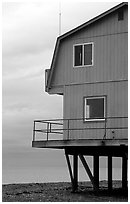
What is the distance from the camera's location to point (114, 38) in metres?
32.0

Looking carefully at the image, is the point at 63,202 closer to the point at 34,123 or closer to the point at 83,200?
the point at 83,200

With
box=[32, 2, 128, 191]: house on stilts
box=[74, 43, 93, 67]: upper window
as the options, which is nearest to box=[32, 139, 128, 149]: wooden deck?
box=[32, 2, 128, 191]: house on stilts

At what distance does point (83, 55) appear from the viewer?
32.8 meters

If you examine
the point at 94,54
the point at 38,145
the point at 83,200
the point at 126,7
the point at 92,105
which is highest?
the point at 126,7

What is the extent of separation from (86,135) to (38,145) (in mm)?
2615

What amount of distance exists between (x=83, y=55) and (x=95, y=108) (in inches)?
112

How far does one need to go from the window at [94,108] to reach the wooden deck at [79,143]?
1.26 meters

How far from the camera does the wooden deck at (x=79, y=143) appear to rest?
30266mm

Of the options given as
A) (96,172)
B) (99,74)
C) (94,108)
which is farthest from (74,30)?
(96,172)

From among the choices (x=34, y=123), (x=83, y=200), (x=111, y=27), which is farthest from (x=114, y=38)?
(x=83, y=200)

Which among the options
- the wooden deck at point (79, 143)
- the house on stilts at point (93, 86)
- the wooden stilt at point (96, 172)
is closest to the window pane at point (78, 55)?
the house on stilts at point (93, 86)

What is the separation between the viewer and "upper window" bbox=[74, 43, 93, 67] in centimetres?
3262

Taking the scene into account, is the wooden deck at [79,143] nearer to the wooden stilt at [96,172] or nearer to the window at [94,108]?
the window at [94,108]

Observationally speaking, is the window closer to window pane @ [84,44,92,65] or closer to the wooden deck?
the wooden deck
